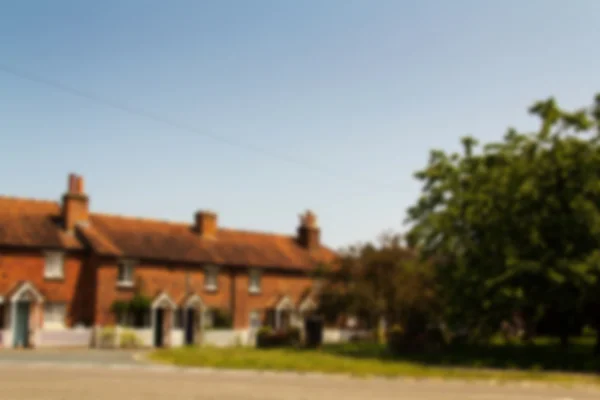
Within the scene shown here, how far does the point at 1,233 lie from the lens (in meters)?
43.0

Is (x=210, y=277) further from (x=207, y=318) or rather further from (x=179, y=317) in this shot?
(x=179, y=317)

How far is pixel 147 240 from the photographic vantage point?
4984 cm

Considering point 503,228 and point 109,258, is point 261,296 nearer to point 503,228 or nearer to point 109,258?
Result: point 109,258

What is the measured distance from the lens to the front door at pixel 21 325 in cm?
4134

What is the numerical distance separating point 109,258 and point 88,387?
29.3m

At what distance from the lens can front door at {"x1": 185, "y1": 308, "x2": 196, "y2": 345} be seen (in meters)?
48.1

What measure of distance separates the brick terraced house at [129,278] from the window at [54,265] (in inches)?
2.3

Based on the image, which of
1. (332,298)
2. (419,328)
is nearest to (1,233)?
(332,298)

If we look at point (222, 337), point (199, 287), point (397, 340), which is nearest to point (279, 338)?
point (222, 337)

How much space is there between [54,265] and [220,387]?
97.5 ft

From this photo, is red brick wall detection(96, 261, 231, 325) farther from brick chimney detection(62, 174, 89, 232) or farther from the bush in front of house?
the bush in front of house

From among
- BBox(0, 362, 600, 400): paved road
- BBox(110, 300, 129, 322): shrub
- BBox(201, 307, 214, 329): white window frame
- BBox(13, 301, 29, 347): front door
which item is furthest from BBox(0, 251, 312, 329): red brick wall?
BBox(0, 362, 600, 400): paved road

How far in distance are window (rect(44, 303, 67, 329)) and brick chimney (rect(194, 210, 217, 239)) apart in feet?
41.6

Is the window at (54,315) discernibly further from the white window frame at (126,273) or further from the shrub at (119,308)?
the white window frame at (126,273)
